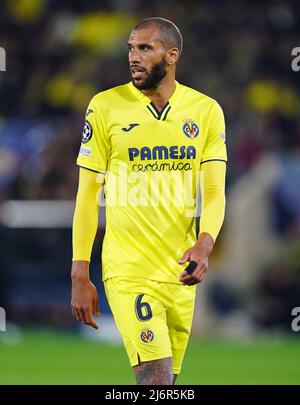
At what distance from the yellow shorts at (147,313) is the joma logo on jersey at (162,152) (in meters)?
0.64

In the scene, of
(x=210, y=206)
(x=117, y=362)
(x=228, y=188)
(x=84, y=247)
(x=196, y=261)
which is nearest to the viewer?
(x=196, y=261)

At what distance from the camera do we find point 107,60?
1777 cm

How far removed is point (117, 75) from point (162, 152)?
10635 mm

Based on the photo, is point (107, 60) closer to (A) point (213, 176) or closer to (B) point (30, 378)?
(B) point (30, 378)

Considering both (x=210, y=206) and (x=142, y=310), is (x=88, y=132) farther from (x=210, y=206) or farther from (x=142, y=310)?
(x=142, y=310)

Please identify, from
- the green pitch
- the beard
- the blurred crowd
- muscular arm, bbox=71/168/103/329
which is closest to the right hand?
muscular arm, bbox=71/168/103/329

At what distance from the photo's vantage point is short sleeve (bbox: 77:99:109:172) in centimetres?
640

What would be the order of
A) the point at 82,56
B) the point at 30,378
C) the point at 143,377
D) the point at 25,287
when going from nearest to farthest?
the point at 143,377 < the point at 30,378 < the point at 25,287 < the point at 82,56

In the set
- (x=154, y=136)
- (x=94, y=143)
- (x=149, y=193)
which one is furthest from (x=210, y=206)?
(x=94, y=143)

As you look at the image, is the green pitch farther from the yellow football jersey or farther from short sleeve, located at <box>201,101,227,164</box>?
short sleeve, located at <box>201,101,227,164</box>

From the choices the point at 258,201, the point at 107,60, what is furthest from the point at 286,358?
the point at 107,60

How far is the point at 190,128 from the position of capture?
21.3 feet

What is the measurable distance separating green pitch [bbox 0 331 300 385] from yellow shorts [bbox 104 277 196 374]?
481 cm
